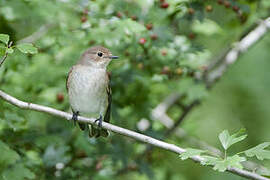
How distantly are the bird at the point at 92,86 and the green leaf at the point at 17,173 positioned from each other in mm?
989

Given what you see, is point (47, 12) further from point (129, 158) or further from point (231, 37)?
point (231, 37)

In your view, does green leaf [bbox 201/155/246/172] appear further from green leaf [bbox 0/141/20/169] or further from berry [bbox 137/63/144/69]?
berry [bbox 137/63/144/69]

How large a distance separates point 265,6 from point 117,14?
5.87ft

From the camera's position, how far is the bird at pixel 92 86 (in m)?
5.87

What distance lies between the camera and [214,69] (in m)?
7.39

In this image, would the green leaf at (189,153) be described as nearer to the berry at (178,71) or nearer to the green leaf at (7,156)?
the green leaf at (7,156)

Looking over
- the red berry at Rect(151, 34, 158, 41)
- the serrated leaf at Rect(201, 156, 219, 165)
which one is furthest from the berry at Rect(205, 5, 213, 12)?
the serrated leaf at Rect(201, 156, 219, 165)

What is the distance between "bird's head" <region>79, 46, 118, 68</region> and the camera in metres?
6.00

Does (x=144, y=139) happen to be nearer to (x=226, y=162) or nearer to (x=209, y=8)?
(x=226, y=162)

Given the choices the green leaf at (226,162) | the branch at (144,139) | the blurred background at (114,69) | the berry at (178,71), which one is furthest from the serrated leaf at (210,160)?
the berry at (178,71)

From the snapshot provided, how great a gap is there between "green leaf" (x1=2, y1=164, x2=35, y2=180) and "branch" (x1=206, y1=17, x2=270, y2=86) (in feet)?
9.39

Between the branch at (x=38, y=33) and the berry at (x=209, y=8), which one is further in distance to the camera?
the branch at (x=38, y=33)

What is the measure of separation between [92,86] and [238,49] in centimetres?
207

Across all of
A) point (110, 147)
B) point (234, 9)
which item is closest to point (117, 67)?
point (110, 147)
